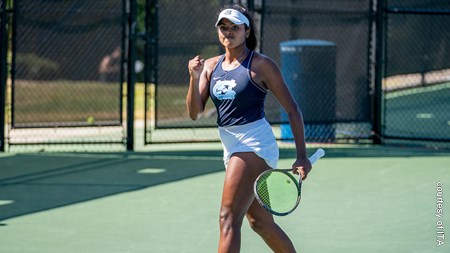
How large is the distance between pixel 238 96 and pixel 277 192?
2.24 feet

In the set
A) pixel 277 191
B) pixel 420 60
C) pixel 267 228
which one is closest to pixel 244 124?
pixel 277 191

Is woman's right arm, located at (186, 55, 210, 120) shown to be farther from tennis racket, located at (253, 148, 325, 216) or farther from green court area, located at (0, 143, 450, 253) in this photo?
green court area, located at (0, 143, 450, 253)

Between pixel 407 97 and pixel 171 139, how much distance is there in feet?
16.9

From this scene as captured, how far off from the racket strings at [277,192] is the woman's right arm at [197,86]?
790 millimetres

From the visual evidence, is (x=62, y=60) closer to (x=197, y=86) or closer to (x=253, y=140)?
(x=197, y=86)

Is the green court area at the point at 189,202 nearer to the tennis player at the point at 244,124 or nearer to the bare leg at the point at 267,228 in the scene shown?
the bare leg at the point at 267,228

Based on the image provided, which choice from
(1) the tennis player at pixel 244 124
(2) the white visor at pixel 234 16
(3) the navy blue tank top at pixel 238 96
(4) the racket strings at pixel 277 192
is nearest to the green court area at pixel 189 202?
(1) the tennis player at pixel 244 124

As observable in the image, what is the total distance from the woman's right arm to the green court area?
170 centimetres

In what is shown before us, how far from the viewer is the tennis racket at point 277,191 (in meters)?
5.50

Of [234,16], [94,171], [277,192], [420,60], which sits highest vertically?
[234,16]

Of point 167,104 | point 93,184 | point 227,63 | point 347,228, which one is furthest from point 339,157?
point 227,63

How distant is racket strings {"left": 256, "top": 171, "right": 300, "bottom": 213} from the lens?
5.51m

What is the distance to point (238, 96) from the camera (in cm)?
583

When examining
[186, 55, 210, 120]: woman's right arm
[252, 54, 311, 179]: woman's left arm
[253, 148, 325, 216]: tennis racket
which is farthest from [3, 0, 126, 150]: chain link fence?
[253, 148, 325, 216]: tennis racket
